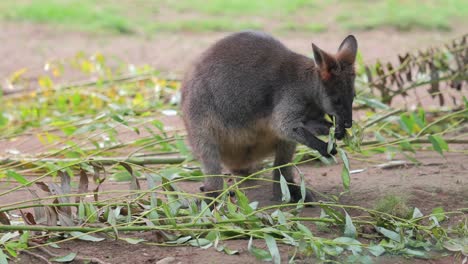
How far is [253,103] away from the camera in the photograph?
199 inches

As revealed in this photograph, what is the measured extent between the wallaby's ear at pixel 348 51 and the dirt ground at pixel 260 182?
0.81m

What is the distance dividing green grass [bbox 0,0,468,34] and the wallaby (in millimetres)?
6529

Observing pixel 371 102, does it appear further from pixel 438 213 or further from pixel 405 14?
pixel 405 14

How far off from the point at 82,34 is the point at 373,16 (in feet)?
14.0

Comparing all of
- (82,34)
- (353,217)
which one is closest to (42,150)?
(353,217)

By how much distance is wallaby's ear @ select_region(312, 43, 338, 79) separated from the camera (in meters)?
4.70

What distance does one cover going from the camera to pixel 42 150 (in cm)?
612

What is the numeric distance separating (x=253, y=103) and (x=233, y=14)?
788cm

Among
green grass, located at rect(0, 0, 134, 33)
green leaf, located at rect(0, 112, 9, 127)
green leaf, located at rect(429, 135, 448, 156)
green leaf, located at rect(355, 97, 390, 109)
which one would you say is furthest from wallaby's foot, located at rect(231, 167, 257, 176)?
green grass, located at rect(0, 0, 134, 33)

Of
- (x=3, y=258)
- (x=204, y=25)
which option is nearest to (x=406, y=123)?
(x=3, y=258)

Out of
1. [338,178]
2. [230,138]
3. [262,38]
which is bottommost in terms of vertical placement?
[338,178]

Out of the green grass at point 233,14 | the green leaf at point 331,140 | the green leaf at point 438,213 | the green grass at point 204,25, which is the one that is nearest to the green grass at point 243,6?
the green grass at point 233,14

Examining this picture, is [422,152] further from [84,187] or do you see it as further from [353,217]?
[84,187]

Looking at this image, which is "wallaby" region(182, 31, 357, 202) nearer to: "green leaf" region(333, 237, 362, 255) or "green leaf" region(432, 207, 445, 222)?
"green leaf" region(432, 207, 445, 222)
